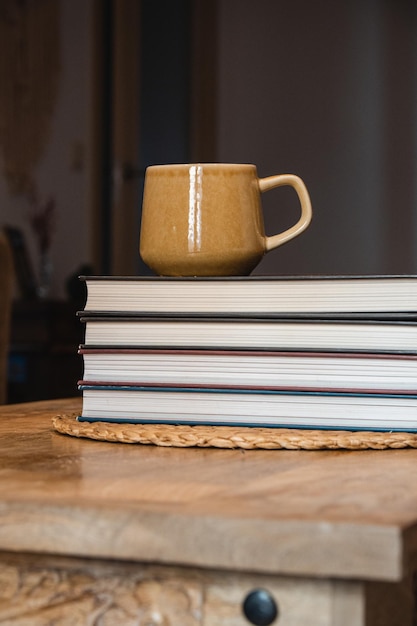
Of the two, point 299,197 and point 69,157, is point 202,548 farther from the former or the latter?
point 69,157

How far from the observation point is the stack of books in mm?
794

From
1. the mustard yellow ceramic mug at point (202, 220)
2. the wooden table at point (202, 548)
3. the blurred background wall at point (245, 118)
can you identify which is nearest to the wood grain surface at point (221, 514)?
the wooden table at point (202, 548)

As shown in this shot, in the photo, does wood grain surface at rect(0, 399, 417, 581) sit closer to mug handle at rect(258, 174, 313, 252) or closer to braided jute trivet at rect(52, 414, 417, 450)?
braided jute trivet at rect(52, 414, 417, 450)

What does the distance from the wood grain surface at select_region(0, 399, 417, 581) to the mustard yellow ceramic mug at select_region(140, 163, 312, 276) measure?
25 centimetres

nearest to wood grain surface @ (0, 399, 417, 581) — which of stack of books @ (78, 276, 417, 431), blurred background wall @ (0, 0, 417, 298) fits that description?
stack of books @ (78, 276, 417, 431)

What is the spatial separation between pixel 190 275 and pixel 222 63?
15.7 feet

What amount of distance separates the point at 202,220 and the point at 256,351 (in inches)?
5.6

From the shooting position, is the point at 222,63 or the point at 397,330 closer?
the point at 397,330

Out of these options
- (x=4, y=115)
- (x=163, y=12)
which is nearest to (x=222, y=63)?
(x=163, y=12)

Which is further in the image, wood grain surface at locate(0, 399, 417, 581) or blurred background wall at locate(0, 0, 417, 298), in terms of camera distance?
blurred background wall at locate(0, 0, 417, 298)

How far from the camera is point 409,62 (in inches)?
203

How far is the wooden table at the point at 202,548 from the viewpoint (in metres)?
0.49

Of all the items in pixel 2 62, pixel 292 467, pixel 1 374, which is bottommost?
pixel 1 374

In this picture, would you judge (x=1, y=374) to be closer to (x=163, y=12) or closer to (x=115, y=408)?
(x=115, y=408)
